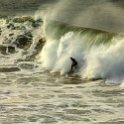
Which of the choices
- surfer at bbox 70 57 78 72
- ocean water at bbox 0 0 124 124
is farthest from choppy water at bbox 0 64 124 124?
surfer at bbox 70 57 78 72

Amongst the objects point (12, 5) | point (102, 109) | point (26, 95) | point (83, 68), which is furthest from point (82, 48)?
point (12, 5)

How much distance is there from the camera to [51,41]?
67.8 ft

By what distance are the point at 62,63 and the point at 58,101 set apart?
4677mm

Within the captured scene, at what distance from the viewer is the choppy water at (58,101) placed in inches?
468

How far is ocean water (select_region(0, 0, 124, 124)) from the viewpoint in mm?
12484

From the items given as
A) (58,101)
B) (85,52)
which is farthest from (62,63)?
(58,101)

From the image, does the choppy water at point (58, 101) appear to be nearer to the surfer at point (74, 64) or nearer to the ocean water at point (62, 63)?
the ocean water at point (62, 63)

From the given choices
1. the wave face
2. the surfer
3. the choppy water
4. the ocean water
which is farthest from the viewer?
the surfer

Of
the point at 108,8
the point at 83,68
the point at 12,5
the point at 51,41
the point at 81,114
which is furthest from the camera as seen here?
the point at 12,5

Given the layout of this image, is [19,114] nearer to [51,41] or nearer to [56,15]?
[51,41]

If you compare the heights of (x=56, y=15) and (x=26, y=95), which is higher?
(x=56, y=15)

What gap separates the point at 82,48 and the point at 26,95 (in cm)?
494

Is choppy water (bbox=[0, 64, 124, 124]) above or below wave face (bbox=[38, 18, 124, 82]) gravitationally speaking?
below

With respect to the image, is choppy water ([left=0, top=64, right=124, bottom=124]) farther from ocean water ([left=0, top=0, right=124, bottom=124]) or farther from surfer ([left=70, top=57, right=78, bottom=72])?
surfer ([left=70, top=57, right=78, bottom=72])
